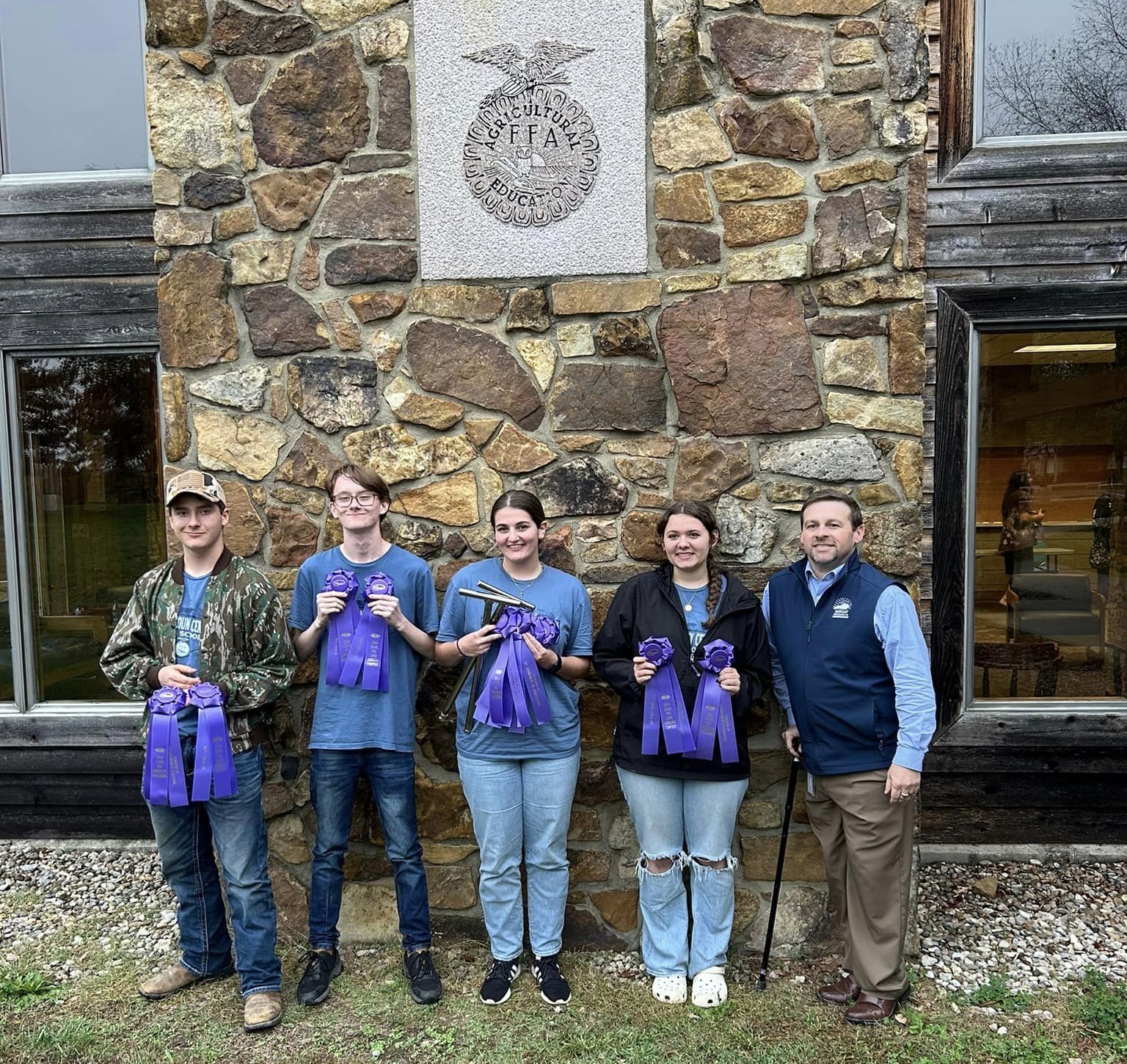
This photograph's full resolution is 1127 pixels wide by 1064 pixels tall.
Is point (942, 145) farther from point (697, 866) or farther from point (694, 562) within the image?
point (697, 866)

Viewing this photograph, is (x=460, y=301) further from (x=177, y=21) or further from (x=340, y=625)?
(x=177, y=21)

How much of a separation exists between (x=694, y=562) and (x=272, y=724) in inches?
75.8

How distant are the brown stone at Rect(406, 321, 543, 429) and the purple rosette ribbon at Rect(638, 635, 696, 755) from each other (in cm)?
110

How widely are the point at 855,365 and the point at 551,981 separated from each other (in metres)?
2.63

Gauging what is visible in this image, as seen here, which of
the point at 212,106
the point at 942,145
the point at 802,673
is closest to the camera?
the point at 802,673

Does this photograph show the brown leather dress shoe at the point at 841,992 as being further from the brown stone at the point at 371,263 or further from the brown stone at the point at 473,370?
the brown stone at the point at 371,263

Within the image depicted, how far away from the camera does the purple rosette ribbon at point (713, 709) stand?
10.2 feet

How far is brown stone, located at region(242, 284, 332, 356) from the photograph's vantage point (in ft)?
12.1

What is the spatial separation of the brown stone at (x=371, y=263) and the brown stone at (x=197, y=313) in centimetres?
48

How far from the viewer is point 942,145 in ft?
14.2

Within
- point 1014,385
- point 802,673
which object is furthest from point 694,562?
point 1014,385

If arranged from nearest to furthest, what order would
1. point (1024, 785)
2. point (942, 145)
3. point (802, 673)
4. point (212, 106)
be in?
point (802, 673) → point (212, 106) → point (942, 145) → point (1024, 785)

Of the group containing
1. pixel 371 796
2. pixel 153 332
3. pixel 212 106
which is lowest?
pixel 371 796

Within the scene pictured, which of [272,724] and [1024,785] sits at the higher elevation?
[272,724]
